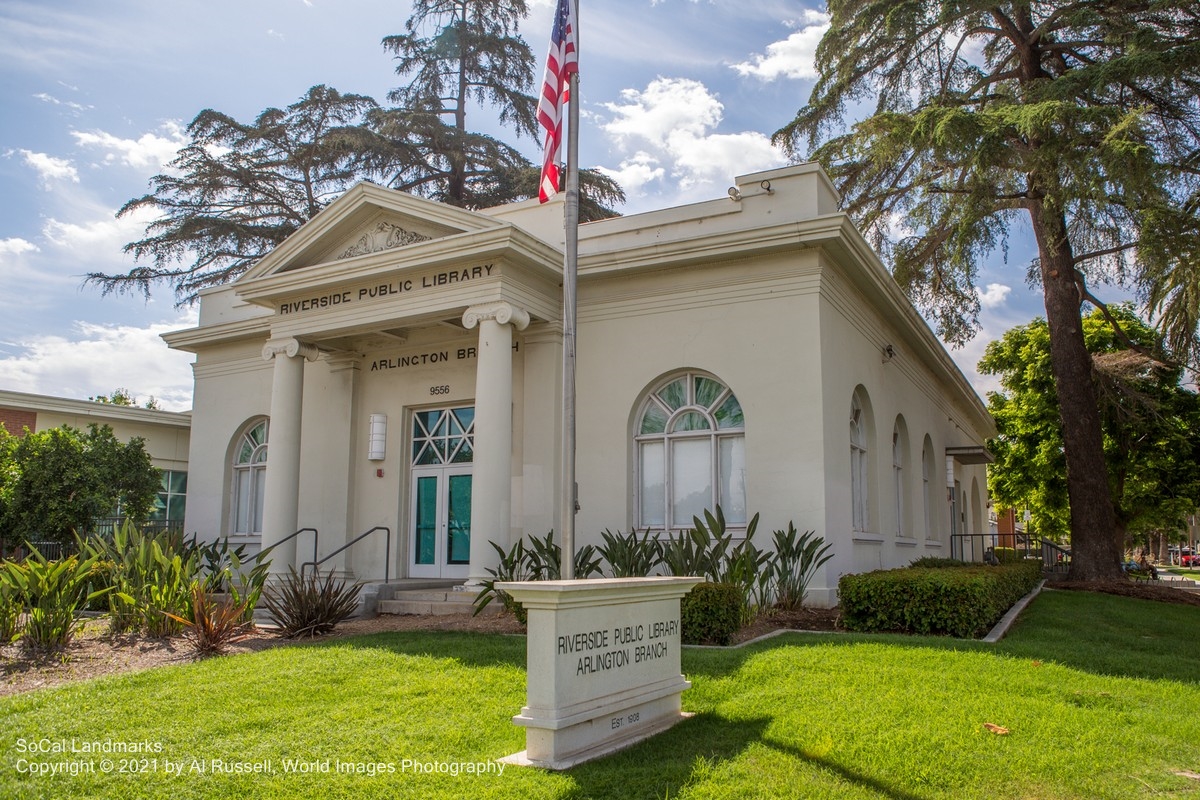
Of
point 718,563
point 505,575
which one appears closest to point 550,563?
point 505,575

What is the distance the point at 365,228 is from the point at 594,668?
11.8 meters

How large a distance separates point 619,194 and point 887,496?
14.3m

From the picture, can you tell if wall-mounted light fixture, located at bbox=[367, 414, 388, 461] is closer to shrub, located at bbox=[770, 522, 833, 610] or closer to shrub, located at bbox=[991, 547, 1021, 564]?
shrub, located at bbox=[770, 522, 833, 610]

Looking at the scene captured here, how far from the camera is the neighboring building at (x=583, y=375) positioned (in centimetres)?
1354

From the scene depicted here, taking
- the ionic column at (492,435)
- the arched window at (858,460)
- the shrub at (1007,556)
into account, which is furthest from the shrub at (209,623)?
the shrub at (1007,556)

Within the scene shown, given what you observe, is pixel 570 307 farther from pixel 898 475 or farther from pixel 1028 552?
pixel 1028 552

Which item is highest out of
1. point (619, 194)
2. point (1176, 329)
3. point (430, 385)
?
point (619, 194)

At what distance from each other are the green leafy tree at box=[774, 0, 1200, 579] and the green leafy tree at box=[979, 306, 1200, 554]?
3.57 metres

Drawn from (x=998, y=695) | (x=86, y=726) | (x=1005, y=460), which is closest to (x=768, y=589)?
(x=998, y=695)

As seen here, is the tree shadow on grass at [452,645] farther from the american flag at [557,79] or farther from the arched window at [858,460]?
the arched window at [858,460]

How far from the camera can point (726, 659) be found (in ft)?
27.6

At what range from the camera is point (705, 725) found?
6.46 meters

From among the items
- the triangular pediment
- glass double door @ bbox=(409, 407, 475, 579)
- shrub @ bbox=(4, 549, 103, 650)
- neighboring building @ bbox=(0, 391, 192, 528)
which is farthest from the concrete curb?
neighboring building @ bbox=(0, 391, 192, 528)

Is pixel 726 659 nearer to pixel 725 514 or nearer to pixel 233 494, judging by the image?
pixel 725 514
